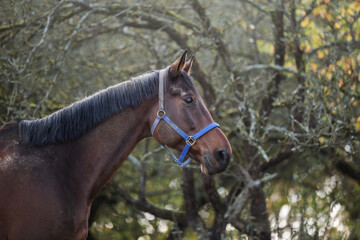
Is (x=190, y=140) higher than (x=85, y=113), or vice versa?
(x=85, y=113)

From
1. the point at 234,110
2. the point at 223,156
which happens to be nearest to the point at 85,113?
the point at 223,156

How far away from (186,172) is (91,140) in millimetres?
3344

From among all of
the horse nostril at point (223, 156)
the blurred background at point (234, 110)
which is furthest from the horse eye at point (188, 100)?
the blurred background at point (234, 110)

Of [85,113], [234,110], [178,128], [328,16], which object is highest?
[85,113]

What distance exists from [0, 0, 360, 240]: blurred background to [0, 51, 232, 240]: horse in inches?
78.5

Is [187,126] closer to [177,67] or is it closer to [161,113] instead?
[161,113]

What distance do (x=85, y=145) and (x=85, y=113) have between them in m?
0.25

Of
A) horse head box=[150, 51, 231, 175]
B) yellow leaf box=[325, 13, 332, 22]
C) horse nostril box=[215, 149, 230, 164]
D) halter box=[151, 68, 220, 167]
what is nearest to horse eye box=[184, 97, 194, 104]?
horse head box=[150, 51, 231, 175]

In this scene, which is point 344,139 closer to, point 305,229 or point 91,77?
point 305,229

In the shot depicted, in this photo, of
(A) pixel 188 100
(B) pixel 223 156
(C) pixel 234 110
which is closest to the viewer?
(B) pixel 223 156

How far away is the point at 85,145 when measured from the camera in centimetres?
329

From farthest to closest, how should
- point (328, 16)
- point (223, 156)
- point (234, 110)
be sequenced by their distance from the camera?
point (234, 110)
point (328, 16)
point (223, 156)

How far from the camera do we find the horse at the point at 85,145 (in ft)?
9.77

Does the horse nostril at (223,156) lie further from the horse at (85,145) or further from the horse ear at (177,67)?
the horse ear at (177,67)
